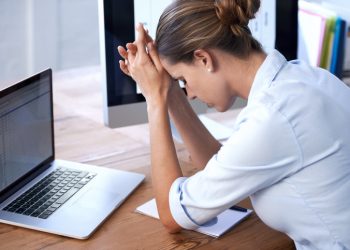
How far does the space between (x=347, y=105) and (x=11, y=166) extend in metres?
0.67

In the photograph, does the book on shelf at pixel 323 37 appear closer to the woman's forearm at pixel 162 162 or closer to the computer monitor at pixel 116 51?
the computer monitor at pixel 116 51

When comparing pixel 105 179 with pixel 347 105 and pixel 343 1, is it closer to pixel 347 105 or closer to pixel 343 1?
pixel 347 105

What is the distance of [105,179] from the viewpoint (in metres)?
1.27

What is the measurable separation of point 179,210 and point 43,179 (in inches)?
14.6

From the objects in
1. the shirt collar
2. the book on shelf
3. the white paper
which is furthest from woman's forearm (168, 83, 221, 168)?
the book on shelf

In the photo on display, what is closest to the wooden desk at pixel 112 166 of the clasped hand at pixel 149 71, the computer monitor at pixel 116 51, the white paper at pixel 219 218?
the white paper at pixel 219 218

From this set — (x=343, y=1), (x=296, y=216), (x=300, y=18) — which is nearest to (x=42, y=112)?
(x=296, y=216)

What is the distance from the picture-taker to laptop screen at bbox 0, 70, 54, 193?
1111 millimetres

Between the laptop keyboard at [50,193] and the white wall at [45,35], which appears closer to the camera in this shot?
the laptop keyboard at [50,193]

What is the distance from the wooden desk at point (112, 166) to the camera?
103 cm

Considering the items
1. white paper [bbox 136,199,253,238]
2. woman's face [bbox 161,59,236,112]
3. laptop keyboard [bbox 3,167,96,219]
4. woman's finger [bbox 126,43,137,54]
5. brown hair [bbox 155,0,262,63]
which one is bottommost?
white paper [bbox 136,199,253,238]

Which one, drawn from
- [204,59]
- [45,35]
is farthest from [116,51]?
[45,35]

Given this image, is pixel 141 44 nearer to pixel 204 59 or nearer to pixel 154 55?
pixel 154 55

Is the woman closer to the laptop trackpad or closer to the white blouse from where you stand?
the white blouse
